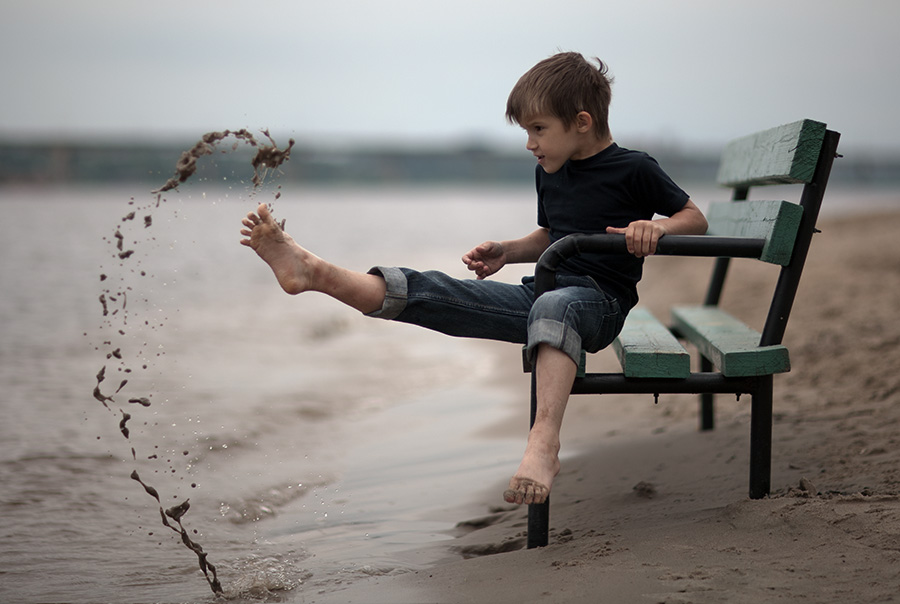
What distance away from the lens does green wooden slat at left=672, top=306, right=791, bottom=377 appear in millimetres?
2432

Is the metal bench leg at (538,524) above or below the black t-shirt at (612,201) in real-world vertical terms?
below

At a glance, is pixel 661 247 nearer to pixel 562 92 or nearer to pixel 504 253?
pixel 562 92

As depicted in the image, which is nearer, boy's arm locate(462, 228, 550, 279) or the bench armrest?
the bench armrest

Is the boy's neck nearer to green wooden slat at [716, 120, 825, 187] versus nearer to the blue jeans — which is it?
the blue jeans

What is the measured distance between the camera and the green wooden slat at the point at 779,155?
8.12 feet

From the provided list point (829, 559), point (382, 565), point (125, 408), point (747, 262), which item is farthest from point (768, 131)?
point (747, 262)

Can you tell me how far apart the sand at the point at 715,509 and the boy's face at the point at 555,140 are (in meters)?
1.19

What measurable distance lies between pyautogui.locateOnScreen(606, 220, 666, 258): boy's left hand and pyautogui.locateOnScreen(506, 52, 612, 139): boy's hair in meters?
0.46

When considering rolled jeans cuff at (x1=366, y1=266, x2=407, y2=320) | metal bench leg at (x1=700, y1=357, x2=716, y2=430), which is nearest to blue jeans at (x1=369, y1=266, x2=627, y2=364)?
rolled jeans cuff at (x1=366, y1=266, x2=407, y2=320)

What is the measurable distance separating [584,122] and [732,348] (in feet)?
2.81

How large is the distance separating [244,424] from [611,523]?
2.85 meters

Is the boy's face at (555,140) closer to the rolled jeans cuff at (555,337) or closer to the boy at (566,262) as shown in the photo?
the boy at (566,262)

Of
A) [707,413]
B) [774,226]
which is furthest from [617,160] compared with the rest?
[707,413]

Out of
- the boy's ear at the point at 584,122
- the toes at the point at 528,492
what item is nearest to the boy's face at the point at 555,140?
the boy's ear at the point at 584,122
